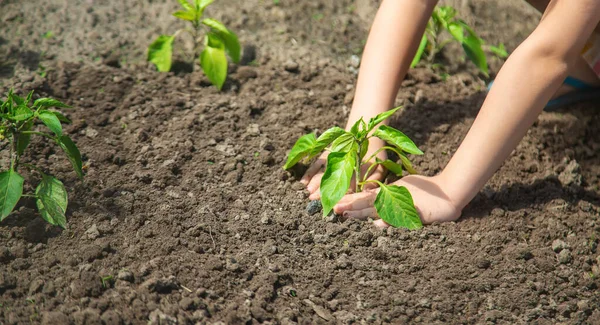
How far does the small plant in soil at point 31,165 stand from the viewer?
200cm

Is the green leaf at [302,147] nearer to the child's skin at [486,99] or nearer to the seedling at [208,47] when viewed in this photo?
the child's skin at [486,99]

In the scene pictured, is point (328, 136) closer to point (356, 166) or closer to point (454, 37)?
point (356, 166)

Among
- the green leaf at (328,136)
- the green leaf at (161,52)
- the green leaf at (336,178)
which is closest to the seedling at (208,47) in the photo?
the green leaf at (161,52)

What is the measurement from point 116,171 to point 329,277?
0.89m

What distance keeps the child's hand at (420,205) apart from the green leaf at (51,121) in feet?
3.11

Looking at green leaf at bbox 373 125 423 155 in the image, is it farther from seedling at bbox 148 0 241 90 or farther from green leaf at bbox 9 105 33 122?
green leaf at bbox 9 105 33 122

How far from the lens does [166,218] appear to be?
87.4 inches

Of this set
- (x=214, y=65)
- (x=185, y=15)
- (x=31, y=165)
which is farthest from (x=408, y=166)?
(x=31, y=165)

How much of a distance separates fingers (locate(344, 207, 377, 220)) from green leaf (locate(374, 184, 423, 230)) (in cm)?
16

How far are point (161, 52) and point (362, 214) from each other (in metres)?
1.23

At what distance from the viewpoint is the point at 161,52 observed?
2912 mm

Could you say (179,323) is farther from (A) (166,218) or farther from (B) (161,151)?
(B) (161,151)

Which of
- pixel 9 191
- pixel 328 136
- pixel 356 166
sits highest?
pixel 328 136

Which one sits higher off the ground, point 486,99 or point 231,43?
point 486,99
